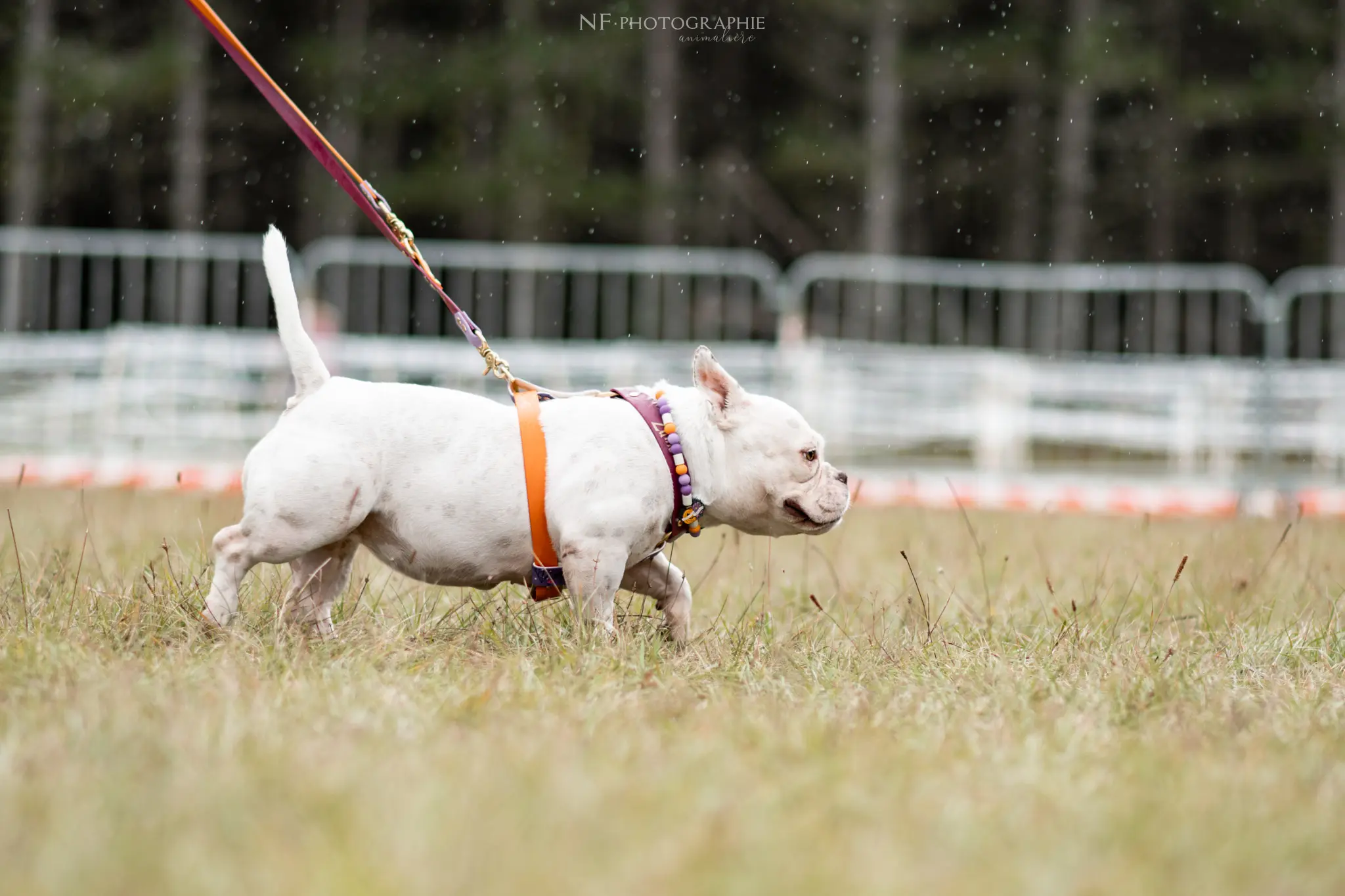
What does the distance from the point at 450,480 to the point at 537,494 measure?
223 mm

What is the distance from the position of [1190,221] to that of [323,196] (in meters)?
15.5

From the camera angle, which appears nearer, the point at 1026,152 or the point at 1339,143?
the point at 1339,143

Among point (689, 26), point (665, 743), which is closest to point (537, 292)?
point (689, 26)

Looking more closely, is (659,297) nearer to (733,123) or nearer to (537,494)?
(733,123)

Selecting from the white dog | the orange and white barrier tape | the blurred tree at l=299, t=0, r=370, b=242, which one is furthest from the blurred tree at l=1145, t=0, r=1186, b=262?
the white dog

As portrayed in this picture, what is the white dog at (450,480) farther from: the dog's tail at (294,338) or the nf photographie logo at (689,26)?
the nf photographie logo at (689,26)

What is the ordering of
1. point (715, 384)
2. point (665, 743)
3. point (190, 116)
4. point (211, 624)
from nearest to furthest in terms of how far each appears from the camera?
point (665, 743) < point (211, 624) < point (715, 384) < point (190, 116)

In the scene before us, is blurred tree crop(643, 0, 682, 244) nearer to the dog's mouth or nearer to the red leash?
the red leash

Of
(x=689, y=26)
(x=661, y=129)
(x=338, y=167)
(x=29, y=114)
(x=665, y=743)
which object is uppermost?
(x=689, y=26)

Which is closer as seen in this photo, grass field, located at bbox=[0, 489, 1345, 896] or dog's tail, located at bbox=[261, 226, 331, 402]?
grass field, located at bbox=[0, 489, 1345, 896]

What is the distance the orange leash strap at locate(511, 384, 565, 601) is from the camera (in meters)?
3.72

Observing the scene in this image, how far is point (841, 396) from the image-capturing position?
1357 cm

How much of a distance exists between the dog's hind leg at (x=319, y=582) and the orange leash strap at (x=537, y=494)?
1.69 feet

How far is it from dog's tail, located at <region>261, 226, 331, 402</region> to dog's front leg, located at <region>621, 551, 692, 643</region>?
1.04 meters
